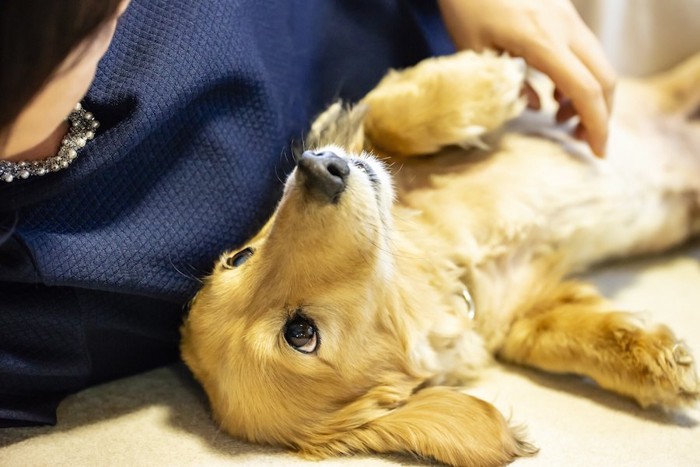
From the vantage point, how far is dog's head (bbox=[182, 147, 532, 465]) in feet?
4.54

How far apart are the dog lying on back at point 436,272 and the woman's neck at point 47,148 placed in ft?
1.40

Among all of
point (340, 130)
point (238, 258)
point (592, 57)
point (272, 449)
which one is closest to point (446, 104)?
point (340, 130)

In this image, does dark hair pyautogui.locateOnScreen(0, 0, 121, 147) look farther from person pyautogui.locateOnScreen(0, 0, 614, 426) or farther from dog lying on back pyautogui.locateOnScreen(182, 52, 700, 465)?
dog lying on back pyautogui.locateOnScreen(182, 52, 700, 465)

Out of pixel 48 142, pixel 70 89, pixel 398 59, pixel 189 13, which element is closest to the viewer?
pixel 70 89

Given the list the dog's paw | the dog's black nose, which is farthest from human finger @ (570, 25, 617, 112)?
the dog's black nose

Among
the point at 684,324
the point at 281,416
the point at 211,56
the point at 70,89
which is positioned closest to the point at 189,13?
the point at 211,56

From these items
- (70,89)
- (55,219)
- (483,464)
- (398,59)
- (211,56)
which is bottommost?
(483,464)

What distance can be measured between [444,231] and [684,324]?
0.62 meters

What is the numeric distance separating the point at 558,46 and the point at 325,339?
89 centimetres

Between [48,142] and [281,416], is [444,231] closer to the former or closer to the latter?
[281,416]

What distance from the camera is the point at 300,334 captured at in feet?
4.71

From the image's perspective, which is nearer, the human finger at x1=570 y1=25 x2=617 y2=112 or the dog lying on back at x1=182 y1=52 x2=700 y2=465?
the dog lying on back at x1=182 y1=52 x2=700 y2=465

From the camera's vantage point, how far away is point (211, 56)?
144 centimetres

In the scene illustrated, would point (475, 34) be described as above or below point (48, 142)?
below
